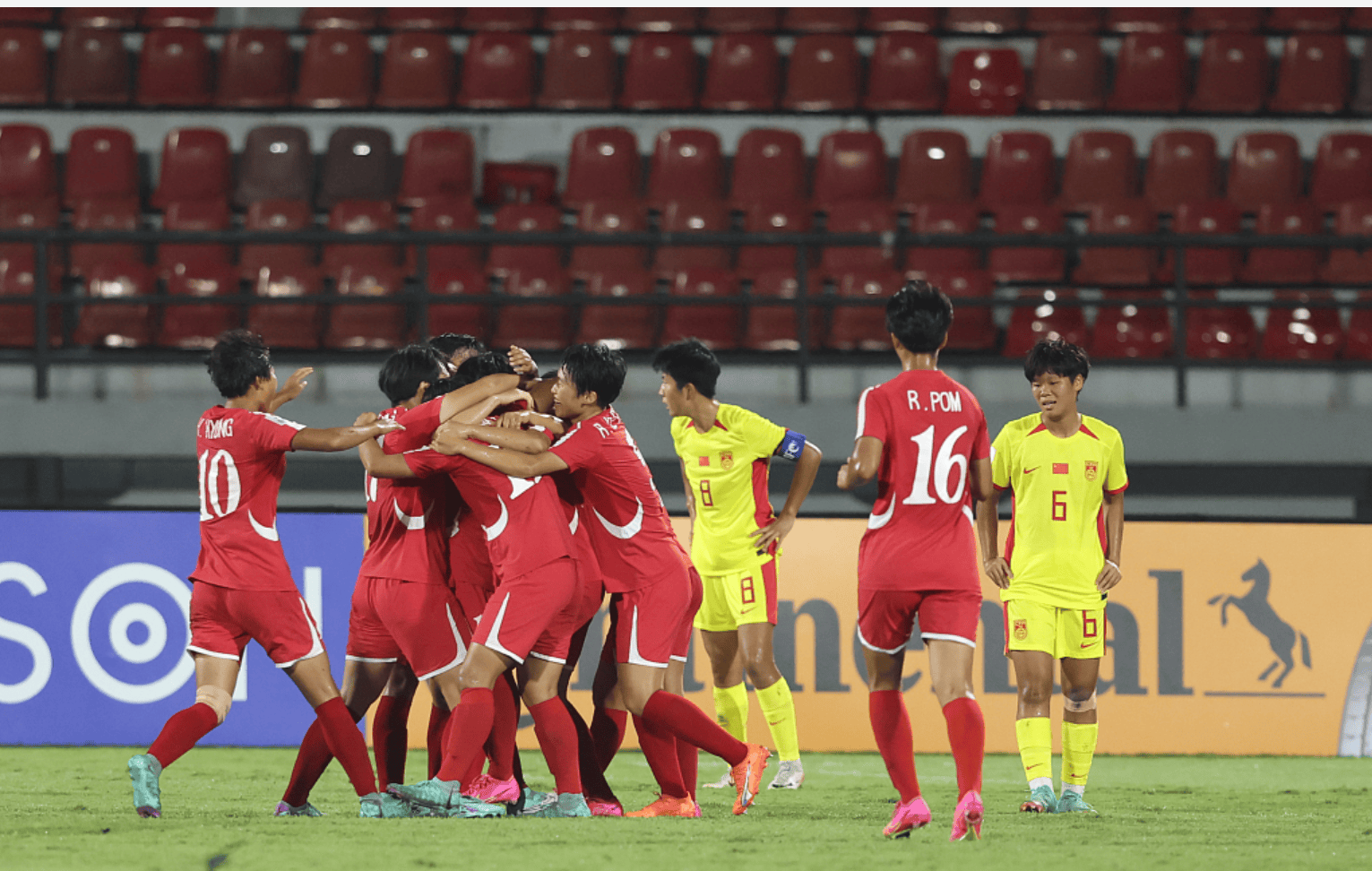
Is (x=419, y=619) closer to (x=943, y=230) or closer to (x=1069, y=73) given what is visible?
(x=943, y=230)

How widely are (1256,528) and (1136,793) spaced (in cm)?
238

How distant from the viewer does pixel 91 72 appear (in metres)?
13.0

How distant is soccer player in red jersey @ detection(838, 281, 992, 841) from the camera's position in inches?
203

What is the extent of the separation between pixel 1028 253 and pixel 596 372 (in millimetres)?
6918

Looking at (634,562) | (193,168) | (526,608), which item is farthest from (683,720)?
(193,168)

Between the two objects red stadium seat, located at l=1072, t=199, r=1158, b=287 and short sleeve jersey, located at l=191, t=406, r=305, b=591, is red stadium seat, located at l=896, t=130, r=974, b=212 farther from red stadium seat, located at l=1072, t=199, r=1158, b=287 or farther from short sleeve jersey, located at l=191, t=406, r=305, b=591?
short sleeve jersey, located at l=191, t=406, r=305, b=591

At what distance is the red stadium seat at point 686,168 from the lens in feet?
40.4

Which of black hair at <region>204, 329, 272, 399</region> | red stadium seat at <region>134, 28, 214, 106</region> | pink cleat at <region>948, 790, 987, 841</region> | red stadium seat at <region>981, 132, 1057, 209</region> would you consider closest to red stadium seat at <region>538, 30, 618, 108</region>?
red stadium seat at <region>134, 28, 214, 106</region>

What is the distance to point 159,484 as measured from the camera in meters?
11.7

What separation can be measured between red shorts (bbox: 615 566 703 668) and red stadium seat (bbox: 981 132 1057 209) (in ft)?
24.1

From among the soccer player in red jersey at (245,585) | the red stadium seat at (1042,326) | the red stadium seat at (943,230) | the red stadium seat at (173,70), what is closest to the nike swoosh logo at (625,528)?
the soccer player in red jersey at (245,585)

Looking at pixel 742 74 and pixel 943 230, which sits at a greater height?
pixel 742 74

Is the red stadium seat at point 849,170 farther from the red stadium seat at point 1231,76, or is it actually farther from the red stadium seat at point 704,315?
the red stadium seat at point 1231,76

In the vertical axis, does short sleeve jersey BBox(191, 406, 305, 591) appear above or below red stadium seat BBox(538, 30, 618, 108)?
below
